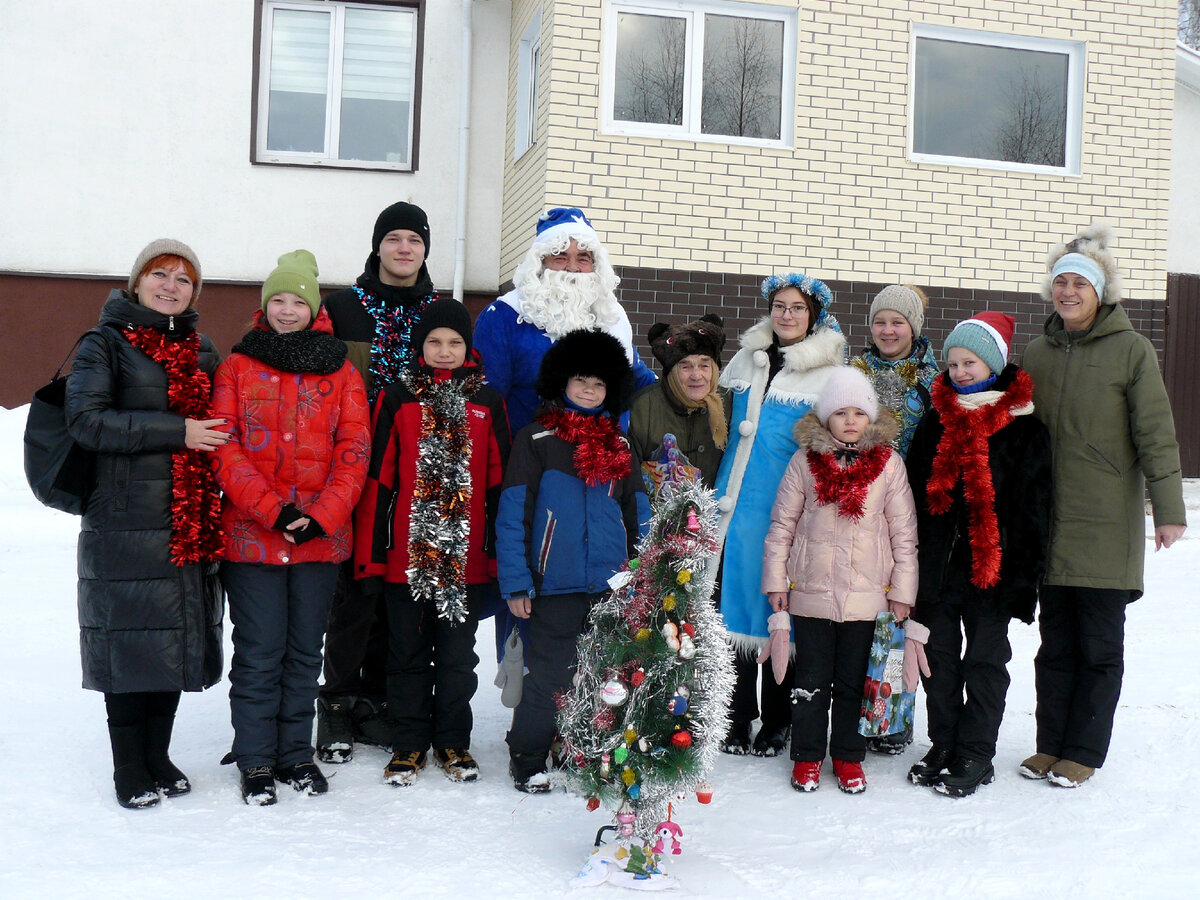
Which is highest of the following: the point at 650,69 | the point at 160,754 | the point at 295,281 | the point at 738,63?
the point at 738,63

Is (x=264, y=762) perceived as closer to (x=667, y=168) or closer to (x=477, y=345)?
(x=477, y=345)

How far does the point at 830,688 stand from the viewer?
4.07 metres

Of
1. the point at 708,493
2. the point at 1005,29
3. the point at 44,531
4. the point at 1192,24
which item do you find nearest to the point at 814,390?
the point at 708,493

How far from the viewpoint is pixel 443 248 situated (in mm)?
10266

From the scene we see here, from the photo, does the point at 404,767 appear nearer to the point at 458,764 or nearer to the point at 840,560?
the point at 458,764

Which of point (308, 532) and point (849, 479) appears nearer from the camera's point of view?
point (308, 532)

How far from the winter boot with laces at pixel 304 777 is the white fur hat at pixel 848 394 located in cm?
226

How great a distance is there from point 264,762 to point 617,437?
168cm

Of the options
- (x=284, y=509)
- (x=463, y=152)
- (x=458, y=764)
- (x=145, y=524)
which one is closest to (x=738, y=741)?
(x=458, y=764)

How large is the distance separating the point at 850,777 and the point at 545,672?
120cm

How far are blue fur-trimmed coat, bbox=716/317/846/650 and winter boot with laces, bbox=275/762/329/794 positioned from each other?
1666 millimetres

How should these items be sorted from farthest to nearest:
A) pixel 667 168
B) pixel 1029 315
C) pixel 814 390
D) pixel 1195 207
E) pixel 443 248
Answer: pixel 1195 207 < pixel 443 248 < pixel 1029 315 < pixel 667 168 < pixel 814 390

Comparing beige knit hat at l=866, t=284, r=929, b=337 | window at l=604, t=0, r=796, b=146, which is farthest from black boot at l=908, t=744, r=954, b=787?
window at l=604, t=0, r=796, b=146

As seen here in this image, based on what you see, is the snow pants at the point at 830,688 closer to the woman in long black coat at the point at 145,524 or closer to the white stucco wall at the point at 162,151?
the woman in long black coat at the point at 145,524
